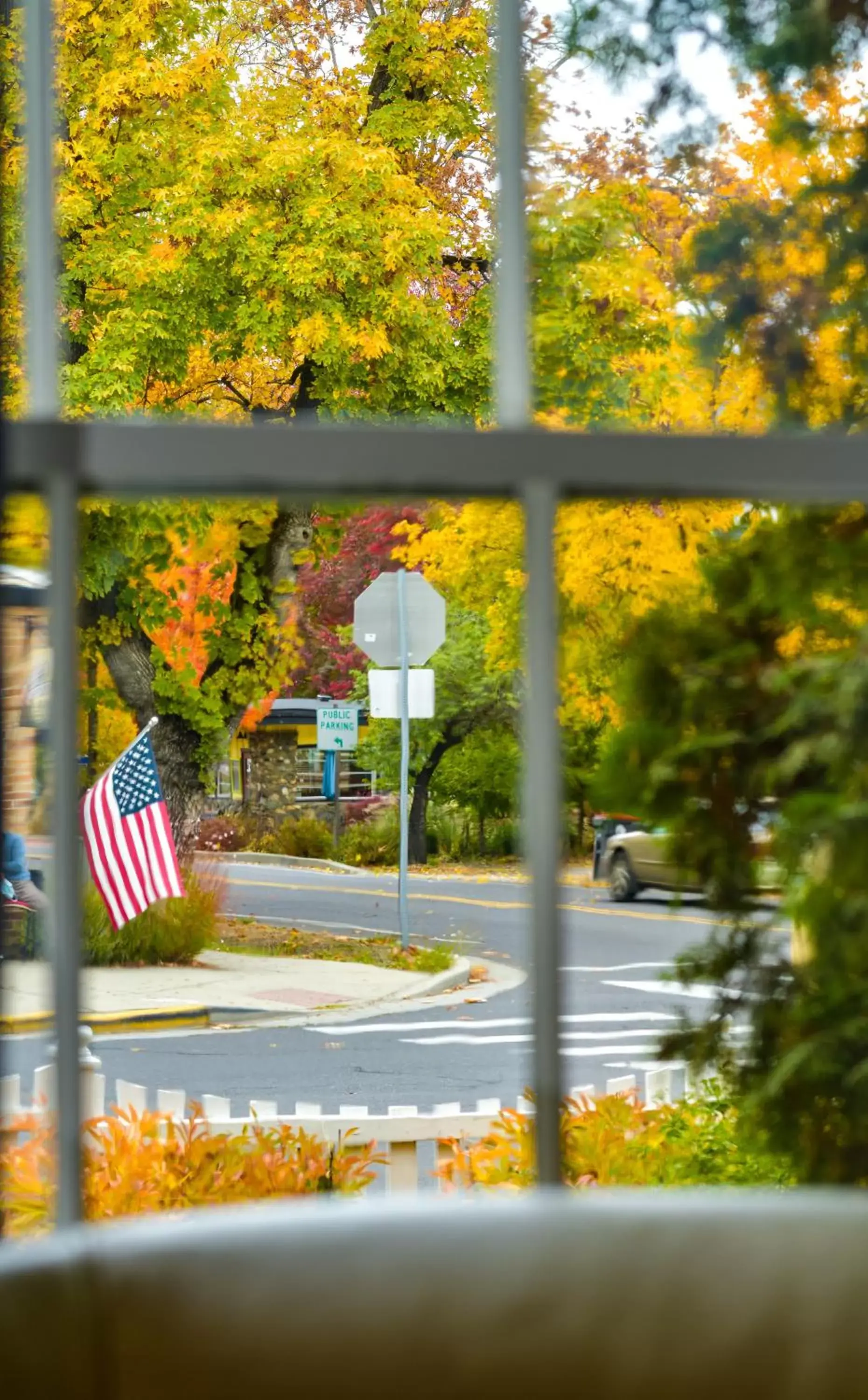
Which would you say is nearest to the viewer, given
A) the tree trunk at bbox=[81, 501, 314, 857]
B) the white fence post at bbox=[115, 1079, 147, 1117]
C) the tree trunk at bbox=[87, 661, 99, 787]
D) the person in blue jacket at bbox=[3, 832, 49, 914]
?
the person in blue jacket at bbox=[3, 832, 49, 914]

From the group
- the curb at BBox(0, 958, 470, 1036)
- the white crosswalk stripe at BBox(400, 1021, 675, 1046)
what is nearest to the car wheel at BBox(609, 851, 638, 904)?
the white crosswalk stripe at BBox(400, 1021, 675, 1046)

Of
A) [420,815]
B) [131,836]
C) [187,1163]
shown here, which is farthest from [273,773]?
[187,1163]

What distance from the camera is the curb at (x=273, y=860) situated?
2.46 metres

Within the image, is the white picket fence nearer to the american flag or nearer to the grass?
A: the american flag

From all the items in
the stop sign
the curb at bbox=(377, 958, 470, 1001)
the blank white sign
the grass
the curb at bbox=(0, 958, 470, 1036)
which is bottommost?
the curb at bbox=(0, 958, 470, 1036)

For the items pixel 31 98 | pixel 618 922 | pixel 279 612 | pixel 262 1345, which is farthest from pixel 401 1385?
pixel 279 612

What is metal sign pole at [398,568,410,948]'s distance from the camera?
90.4 inches

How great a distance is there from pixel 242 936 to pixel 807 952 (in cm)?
112

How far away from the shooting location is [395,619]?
2.32 metres

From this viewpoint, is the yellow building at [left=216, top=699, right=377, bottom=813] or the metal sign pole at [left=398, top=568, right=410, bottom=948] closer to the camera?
the metal sign pole at [left=398, top=568, right=410, bottom=948]

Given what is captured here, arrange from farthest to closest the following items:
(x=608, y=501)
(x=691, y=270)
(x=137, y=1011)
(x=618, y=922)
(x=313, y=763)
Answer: (x=313, y=763) < (x=137, y=1011) < (x=618, y=922) < (x=608, y=501) < (x=691, y=270)

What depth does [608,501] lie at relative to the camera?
6.44ft

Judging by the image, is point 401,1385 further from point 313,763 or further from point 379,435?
point 313,763

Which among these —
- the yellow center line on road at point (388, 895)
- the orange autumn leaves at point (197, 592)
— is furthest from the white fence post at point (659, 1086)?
the orange autumn leaves at point (197, 592)
